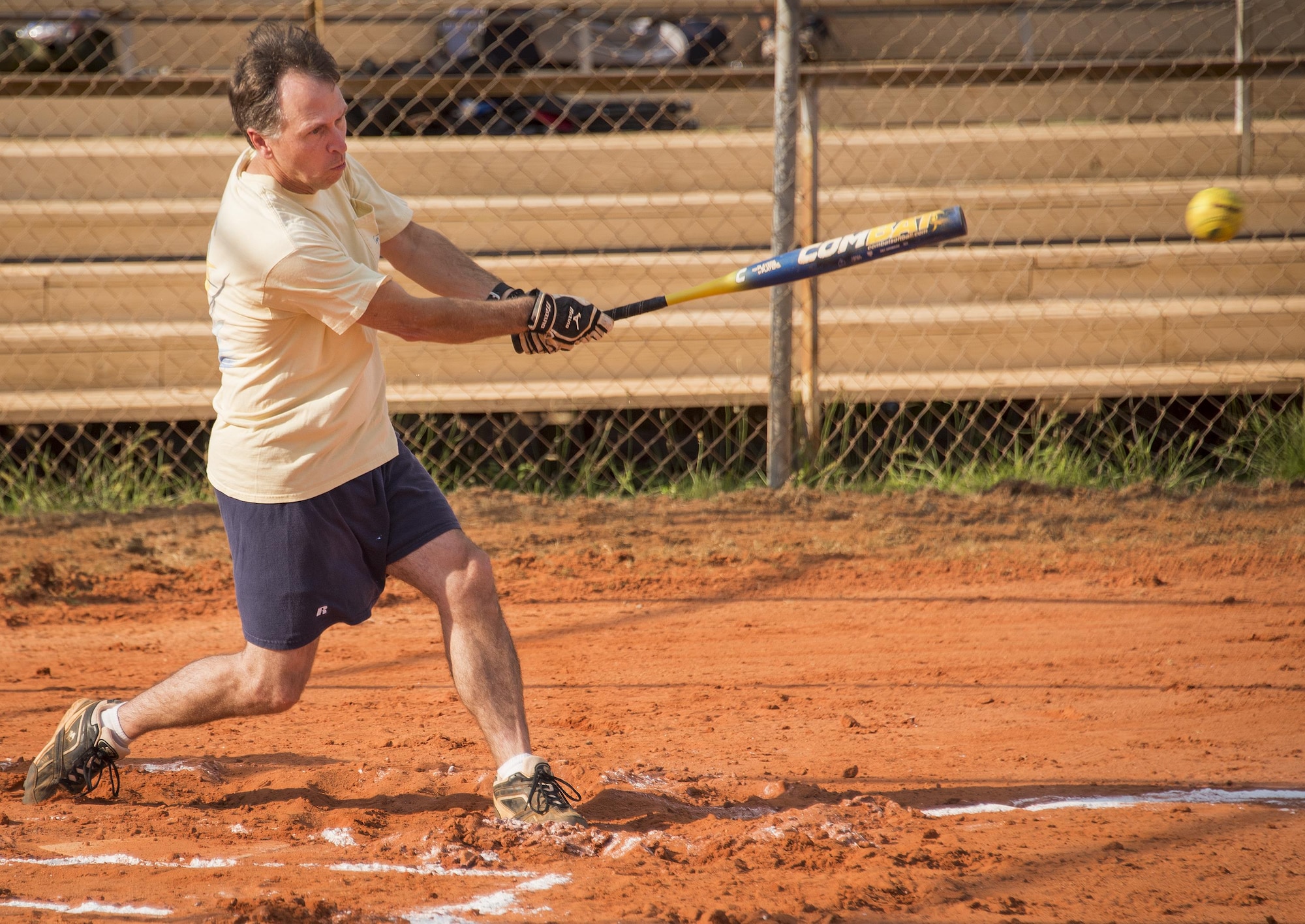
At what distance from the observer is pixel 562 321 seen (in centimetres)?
314

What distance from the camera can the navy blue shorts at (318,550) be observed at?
2.87 metres

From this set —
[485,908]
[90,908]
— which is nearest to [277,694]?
[90,908]

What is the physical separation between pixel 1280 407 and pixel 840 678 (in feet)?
14.6

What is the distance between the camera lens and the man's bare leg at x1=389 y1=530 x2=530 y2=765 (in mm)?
2904

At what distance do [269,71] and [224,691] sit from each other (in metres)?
1.54

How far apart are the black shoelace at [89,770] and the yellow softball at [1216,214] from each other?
4.13 metres

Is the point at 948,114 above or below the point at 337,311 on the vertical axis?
above

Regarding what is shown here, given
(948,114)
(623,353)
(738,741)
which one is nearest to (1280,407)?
(948,114)

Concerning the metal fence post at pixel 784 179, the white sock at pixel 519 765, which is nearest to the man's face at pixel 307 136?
the white sock at pixel 519 765

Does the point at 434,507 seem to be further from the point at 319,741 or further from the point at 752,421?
the point at 752,421

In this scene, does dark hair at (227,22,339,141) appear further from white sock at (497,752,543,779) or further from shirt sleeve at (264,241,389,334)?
white sock at (497,752,543,779)

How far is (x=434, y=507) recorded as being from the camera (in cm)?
304

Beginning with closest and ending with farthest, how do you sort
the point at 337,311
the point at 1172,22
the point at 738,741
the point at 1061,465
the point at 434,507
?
the point at 337,311 < the point at 434,507 < the point at 738,741 < the point at 1061,465 < the point at 1172,22

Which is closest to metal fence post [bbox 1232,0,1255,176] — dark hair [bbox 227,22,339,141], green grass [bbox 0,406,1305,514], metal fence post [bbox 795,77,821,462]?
green grass [bbox 0,406,1305,514]
